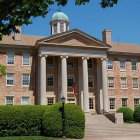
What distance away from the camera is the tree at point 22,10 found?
11.1 metres

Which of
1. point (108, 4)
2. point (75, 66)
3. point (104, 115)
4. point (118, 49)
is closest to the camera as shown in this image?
point (108, 4)

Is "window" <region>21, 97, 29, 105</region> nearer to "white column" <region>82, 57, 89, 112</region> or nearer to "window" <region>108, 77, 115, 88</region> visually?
"white column" <region>82, 57, 89, 112</region>

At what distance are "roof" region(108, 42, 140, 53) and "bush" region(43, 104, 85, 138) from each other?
Answer: 26.1m

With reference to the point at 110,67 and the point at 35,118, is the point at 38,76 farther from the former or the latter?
the point at 35,118

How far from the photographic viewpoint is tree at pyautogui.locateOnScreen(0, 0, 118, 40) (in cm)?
1115

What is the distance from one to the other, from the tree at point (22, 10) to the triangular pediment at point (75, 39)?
112 ft

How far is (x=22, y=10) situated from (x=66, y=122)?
16.4m

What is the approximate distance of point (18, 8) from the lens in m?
11.7

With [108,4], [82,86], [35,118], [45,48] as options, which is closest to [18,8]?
[108,4]

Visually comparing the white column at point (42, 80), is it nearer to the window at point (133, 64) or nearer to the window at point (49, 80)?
the window at point (49, 80)

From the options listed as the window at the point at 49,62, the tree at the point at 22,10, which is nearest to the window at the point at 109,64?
the window at the point at 49,62

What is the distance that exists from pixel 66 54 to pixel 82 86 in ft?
17.2

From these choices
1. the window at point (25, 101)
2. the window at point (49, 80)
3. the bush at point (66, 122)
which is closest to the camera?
the bush at point (66, 122)

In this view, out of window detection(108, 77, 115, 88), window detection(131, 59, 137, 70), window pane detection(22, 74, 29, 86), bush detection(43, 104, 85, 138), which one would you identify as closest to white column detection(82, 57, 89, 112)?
window detection(108, 77, 115, 88)
